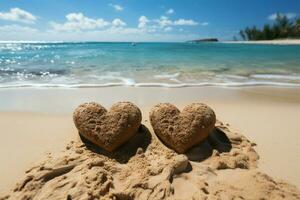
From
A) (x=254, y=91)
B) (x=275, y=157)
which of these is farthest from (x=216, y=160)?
(x=254, y=91)

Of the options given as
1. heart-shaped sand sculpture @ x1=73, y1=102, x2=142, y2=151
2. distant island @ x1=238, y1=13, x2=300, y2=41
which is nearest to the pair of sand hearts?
heart-shaped sand sculpture @ x1=73, y1=102, x2=142, y2=151

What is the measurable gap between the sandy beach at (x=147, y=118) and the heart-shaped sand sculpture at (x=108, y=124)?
318 mm

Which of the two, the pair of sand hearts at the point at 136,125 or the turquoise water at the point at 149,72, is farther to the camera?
the turquoise water at the point at 149,72

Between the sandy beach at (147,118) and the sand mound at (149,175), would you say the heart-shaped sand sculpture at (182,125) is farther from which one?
the sandy beach at (147,118)

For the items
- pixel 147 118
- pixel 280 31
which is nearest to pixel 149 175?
pixel 147 118

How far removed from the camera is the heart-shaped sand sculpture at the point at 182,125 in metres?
2.79

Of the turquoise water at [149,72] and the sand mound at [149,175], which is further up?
the sand mound at [149,175]

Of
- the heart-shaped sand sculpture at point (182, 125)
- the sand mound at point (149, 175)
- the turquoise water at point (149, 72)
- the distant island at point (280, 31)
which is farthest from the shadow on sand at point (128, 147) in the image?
the distant island at point (280, 31)

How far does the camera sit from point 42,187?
2.20m

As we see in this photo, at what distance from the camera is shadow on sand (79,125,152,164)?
2.71m

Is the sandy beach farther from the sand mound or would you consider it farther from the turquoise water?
the turquoise water

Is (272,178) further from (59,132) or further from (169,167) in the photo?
(59,132)

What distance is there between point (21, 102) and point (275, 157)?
14.7ft

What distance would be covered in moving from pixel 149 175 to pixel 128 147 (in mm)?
610
